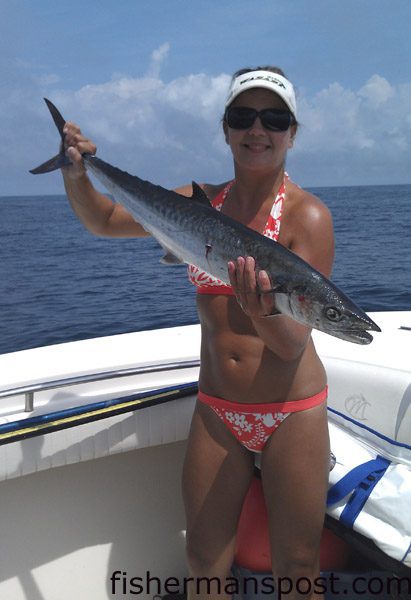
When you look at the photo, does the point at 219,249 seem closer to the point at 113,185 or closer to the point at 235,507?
the point at 113,185

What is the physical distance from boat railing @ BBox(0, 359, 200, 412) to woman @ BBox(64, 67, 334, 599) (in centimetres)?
76

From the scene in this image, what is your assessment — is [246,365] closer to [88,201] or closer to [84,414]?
[84,414]

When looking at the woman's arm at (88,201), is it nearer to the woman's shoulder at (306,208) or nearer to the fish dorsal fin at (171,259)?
the fish dorsal fin at (171,259)

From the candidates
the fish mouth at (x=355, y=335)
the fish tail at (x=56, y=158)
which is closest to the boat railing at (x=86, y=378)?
the fish tail at (x=56, y=158)

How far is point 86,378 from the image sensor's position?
2941mm

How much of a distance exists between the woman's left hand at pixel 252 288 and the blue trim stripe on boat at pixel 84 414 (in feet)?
3.40

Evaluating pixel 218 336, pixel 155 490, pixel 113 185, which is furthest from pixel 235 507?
pixel 113 185

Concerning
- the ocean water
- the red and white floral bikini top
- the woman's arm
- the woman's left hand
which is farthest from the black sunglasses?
the ocean water

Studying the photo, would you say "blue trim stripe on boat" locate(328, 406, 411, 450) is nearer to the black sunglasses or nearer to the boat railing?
the boat railing

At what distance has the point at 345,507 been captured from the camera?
2.42 metres

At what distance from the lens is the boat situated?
2.69 meters

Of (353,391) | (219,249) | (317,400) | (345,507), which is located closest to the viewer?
(219,249)

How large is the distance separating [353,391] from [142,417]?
1.12 m

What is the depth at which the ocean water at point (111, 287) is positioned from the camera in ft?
38.9
